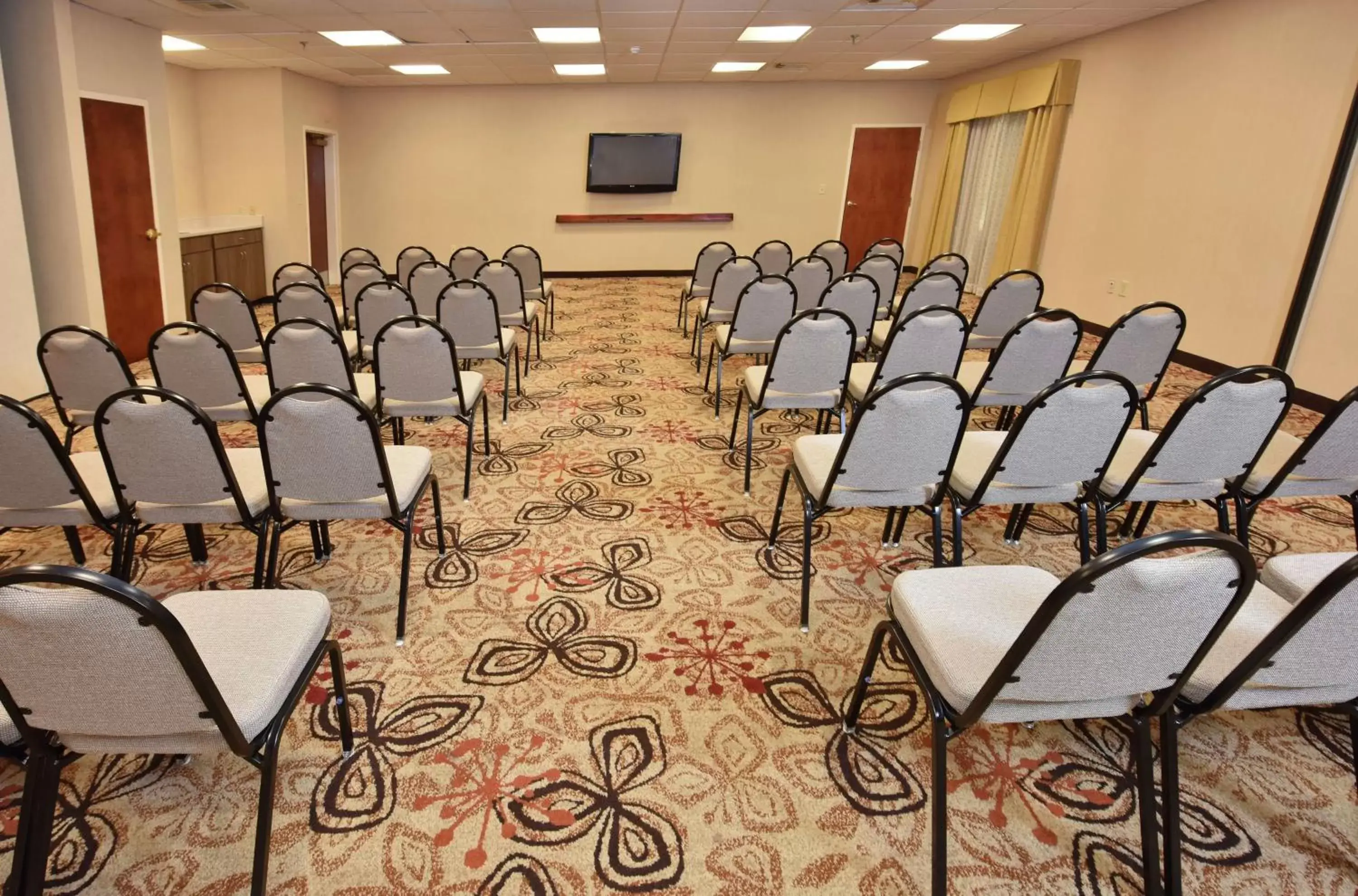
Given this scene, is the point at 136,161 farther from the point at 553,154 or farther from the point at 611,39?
the point at 553,154

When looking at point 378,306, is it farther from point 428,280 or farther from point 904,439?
point 904,439

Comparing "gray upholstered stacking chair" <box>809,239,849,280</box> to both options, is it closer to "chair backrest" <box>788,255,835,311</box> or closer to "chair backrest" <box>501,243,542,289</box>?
"chair backrest" <box>788,255,835,311</box>

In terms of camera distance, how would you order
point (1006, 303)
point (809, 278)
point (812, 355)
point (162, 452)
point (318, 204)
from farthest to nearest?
point (318, 204) < point (809, 278) < point (1006, 303) < point (812, 355) < point (162, 452)

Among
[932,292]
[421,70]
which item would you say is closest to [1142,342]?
[932,292]

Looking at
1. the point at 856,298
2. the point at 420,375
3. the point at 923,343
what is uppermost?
the point at 856,298

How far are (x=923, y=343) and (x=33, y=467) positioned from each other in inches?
137

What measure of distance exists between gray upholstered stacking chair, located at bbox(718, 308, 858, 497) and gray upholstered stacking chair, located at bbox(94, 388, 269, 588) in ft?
6.92

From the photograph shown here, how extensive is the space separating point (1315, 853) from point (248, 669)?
249cm

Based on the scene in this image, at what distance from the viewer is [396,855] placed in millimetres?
1657

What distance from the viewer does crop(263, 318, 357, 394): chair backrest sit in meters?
3.17

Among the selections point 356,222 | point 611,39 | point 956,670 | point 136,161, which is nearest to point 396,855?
point 956,670

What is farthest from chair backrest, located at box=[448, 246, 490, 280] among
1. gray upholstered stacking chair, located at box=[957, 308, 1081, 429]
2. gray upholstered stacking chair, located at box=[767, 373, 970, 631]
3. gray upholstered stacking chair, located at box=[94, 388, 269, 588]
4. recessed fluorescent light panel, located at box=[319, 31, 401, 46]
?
gray upholstered stacking chair, located at box=[767, 373, 970, 631]

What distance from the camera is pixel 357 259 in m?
6.68

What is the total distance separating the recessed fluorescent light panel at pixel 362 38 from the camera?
6.89 metres
